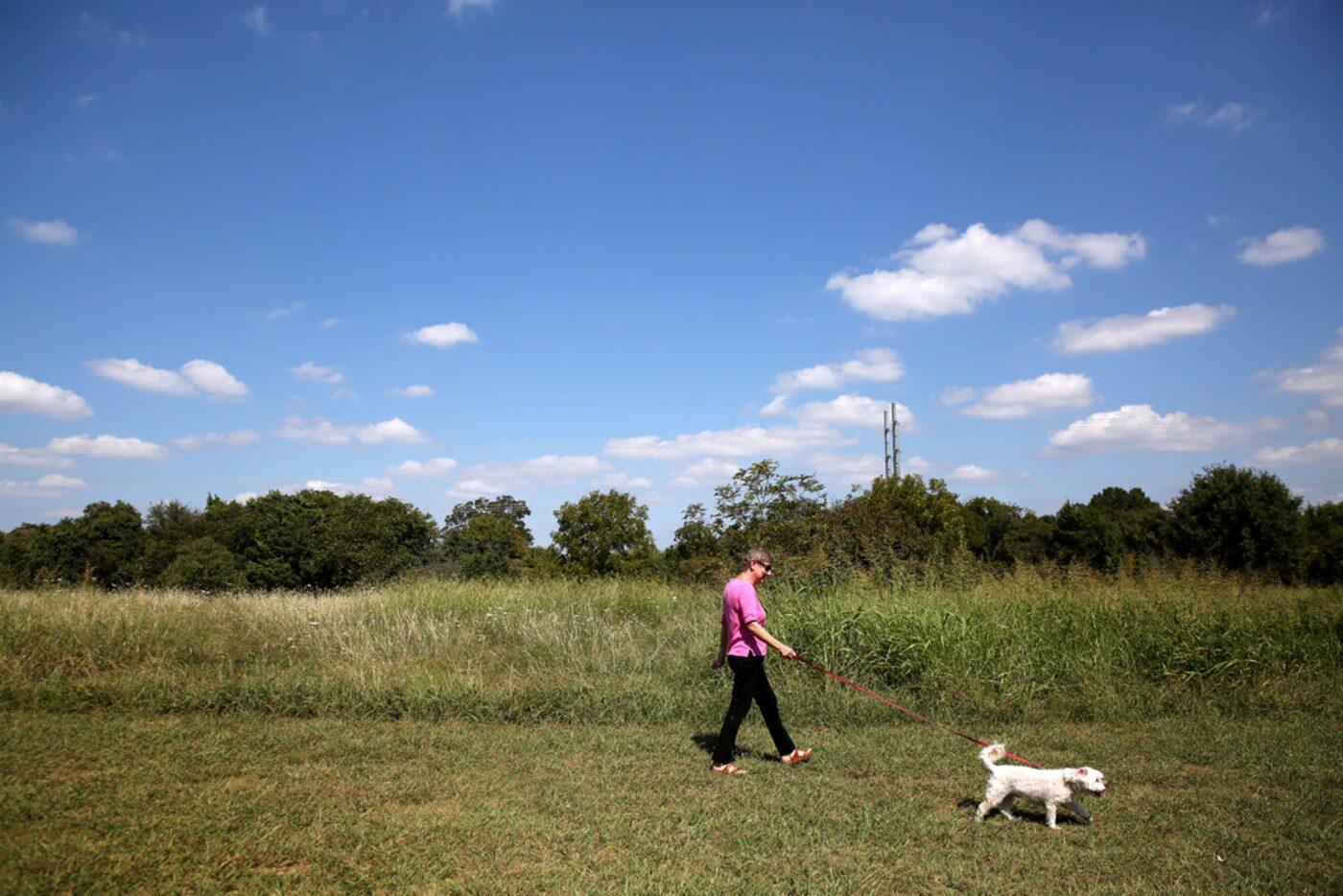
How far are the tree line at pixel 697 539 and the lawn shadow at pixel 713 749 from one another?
4.91m

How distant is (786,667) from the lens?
8844 millimetres

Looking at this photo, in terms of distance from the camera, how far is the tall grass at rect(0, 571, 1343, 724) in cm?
791

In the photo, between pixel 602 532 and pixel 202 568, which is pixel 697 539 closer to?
pixel 602 532

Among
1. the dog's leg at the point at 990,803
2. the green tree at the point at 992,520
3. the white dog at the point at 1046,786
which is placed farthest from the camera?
the green tree at the point at 992,520

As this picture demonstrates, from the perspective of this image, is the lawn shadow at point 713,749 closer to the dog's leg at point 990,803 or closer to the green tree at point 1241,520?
the dog's leg at point 990,803

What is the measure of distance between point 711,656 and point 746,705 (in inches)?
121

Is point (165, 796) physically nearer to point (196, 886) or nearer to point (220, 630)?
point (196, 886)

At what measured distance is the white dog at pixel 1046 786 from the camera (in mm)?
4855

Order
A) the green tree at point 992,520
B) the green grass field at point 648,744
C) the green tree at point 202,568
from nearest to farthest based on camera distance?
the green grass field at point 648,744 < the green tree at point 202,568 < the green tree at point 992,520

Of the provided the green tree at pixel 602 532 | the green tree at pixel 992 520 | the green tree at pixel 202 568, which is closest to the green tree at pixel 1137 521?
the green tree at pixel 992 520

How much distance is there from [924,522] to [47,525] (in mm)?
44897

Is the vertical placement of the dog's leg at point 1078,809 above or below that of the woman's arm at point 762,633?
below

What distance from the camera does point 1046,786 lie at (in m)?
4.88

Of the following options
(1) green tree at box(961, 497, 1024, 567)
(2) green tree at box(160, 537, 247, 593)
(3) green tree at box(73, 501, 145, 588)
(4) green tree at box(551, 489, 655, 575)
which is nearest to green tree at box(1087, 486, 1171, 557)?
(1) green tree at box(961, 497, 1024, 567)
